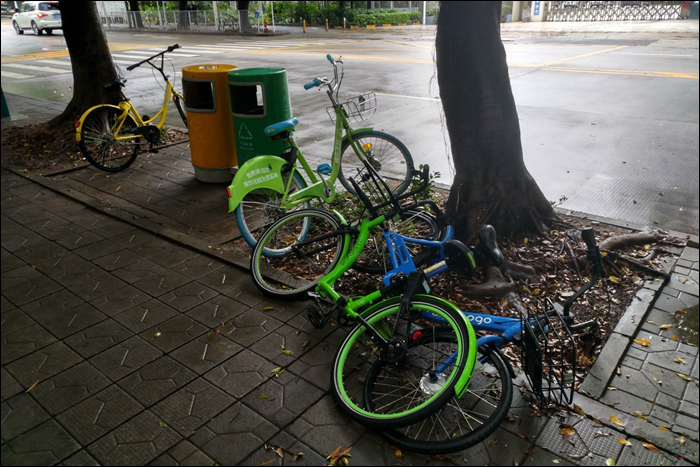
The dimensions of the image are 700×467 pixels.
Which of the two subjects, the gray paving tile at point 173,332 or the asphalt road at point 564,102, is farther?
the asphalt road at point 564,102

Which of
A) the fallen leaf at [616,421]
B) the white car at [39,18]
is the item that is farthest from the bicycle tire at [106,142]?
the white car at [39,18]

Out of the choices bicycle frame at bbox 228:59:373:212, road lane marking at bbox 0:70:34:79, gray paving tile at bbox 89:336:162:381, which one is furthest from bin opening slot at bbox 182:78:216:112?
road lane marking at bbox 0:70:34:79

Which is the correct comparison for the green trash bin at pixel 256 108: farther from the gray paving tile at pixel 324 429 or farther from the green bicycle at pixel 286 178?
Result: the gray paving tile at pixel 324 429

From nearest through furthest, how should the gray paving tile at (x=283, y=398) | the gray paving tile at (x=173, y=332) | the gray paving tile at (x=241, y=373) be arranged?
the gray paving tile at (x=283, y=398) < the gray paving tile at (x=241, y=373) < the gray paving tile at (x=173, y=332)

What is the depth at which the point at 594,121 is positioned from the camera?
967cm

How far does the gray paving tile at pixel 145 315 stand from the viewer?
13.1ft

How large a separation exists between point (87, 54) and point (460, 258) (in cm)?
806

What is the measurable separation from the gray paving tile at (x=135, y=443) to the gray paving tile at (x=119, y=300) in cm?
134

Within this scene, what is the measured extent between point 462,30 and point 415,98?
7558mm

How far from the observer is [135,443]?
2.91 m

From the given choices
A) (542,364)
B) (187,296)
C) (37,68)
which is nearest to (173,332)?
(187,296)

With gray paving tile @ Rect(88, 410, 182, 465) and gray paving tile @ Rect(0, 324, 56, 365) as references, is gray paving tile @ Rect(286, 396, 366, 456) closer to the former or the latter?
gray paving tile @ Rect(88, 410, 182, 465)

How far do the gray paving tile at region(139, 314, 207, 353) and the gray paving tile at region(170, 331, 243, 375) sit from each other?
2.6 inches

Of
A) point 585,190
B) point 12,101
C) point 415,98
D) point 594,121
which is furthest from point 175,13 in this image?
point 585,190
